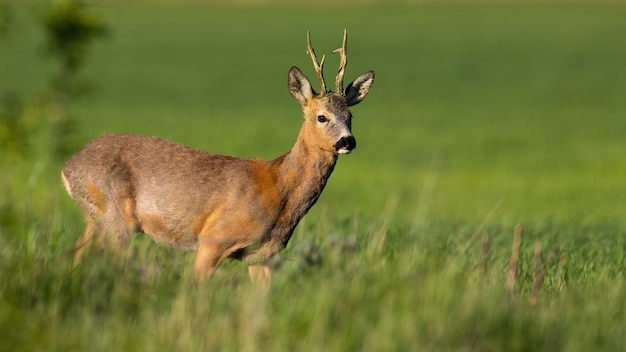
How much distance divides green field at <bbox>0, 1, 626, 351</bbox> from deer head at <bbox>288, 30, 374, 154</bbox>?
1.80 ft

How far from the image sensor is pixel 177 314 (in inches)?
229

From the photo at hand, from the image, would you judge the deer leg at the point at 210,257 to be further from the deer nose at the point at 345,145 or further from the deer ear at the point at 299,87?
the deer ear at the point at 299,87

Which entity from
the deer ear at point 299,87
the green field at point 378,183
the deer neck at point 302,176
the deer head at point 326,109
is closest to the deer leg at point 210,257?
the green field at point 378,183

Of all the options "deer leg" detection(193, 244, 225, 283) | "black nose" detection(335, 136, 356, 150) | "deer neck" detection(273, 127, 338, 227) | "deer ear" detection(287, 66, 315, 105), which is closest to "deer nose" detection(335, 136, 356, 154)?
"black nose" detection(335, 136, 356, 150)

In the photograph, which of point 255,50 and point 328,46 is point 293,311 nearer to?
point 328,46

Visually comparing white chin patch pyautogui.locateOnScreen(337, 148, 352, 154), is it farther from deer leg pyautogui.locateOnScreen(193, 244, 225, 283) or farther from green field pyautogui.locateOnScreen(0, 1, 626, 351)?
deer leg pyautogui.locateOnScreen(193, 244, 225, 283)

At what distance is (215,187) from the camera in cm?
845

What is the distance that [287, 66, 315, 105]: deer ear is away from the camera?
8578 mm

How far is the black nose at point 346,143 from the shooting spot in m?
8.09

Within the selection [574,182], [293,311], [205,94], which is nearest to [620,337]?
[293,311]

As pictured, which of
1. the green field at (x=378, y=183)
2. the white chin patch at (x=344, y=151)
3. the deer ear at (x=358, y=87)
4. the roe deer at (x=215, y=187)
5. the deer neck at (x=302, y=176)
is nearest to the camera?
the green field at (x=378, y=183)

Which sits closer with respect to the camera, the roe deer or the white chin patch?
the white chin patch

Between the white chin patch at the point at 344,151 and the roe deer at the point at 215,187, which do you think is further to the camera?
the roe deer at the point at 215,187

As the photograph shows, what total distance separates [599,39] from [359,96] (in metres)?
51.1
